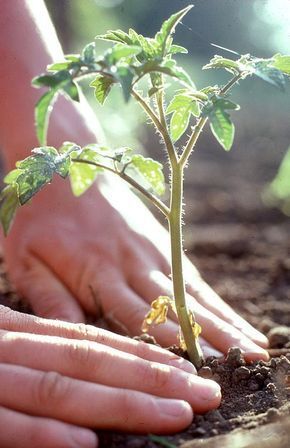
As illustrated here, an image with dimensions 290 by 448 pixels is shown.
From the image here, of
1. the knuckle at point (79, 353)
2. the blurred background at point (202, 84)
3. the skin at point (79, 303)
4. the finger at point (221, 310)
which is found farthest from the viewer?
the blurred background at point (202, 84)

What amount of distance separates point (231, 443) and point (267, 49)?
16.0 feet

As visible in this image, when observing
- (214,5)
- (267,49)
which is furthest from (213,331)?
(267,49)

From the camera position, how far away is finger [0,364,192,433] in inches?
57.4

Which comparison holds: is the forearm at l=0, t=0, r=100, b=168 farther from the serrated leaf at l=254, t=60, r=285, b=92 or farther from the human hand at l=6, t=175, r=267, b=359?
the serrated leaf at l=254, t=60, r=285, b=92

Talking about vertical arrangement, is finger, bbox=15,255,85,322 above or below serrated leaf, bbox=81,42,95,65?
below

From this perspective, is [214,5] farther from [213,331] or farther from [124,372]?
[124,372]

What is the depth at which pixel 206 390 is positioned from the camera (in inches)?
61.1

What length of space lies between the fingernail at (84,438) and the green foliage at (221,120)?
0.61m

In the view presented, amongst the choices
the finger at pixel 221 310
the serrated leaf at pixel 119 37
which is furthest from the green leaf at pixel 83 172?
the finger at pixel 221 310

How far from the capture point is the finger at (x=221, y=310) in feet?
6.76

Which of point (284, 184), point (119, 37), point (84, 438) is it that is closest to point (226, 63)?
point (119, 37)

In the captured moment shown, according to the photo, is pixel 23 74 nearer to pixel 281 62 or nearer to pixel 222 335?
pixel 222 335

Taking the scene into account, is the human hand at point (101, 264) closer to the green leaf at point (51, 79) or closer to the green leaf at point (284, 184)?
the green leaf at point (51, 79)

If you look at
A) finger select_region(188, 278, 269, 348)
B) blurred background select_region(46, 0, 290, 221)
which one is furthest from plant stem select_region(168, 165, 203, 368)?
blurred background select_region(46, 0, 290, 221)
